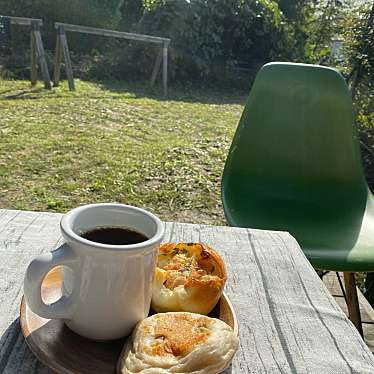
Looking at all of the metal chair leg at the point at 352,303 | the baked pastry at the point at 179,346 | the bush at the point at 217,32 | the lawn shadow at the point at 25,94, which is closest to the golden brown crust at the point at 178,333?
the baked pastry at the point at 179,346

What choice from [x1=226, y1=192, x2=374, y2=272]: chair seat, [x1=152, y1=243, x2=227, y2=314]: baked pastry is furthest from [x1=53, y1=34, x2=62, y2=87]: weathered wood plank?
[x1=152, y1=243, x2=227, y2=314]: baked pastry

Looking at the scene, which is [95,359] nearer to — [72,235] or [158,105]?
[72,235]

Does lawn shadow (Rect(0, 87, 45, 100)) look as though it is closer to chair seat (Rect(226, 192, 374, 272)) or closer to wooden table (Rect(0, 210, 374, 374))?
chair seat (Rect(226, 192, 374, 272))

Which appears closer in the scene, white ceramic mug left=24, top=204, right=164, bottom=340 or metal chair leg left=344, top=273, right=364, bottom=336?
white ceramic mug left=24, top=204, right=164, bottom=340

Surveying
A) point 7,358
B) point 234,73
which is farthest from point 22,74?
point 7,358

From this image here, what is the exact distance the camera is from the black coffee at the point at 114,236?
0.60m

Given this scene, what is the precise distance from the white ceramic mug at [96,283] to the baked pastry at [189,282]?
0.04 meters

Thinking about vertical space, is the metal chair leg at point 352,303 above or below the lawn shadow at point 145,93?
above

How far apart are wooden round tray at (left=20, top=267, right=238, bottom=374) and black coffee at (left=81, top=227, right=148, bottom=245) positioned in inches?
4.7

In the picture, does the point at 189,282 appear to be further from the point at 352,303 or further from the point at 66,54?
the point at 66,54

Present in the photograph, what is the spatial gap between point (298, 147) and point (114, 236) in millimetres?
1506

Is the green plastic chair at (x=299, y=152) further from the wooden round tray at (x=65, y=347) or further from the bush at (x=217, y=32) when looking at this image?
the bush at (x=217, y=32)

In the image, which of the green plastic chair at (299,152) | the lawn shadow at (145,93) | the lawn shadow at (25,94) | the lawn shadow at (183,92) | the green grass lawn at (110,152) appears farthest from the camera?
the lawn shadow at (183,92)

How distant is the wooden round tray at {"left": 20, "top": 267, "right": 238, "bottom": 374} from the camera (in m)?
0.54
